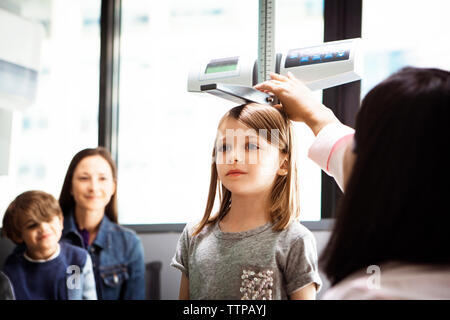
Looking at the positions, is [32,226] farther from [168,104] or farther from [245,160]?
[245,160]

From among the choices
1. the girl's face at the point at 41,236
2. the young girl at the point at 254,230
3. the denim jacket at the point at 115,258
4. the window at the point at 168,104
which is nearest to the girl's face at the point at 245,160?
the young girl at the point at 254,230

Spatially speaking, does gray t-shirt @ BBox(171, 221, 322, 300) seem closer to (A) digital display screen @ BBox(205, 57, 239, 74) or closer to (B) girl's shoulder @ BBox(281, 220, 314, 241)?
(B) girl's shoulder @ BBox(281, 220, 314, 241)

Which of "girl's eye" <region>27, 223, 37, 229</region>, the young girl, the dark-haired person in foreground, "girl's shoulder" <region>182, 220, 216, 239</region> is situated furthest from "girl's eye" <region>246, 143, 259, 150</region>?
"girl's eye" <region>27, 223, 37, 229</region>

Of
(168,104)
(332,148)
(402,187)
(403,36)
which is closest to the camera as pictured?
(402,187)

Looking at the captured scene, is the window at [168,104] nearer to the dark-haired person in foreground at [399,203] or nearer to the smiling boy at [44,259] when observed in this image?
the smiling boy at [44,259]

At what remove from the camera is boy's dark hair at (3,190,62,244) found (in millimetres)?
1503

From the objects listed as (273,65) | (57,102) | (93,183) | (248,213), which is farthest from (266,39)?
(57,102)

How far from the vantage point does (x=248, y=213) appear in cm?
113

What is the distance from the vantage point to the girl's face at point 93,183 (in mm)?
1518

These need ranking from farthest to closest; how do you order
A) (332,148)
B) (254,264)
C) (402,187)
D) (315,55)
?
(315,55), (254,264), (332,148), (402,187)

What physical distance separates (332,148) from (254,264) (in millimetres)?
315

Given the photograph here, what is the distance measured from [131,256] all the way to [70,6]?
0.89 meters

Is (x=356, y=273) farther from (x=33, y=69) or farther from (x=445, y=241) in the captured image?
(x=33, y=69)

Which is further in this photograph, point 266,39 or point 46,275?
point 46,275
